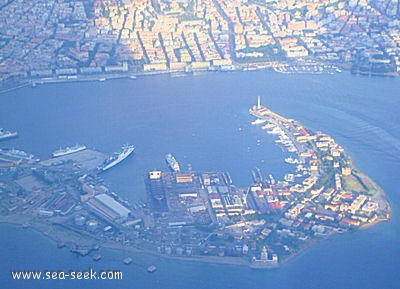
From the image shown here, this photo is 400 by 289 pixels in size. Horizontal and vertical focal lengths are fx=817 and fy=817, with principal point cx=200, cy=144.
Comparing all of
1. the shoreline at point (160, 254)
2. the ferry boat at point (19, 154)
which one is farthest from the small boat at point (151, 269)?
the ferry boat at point (19, 154)

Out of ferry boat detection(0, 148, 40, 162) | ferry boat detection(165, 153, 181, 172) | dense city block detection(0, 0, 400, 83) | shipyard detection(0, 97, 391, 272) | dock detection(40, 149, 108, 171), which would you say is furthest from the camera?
dense city block detection(0, 0, 400, 83)

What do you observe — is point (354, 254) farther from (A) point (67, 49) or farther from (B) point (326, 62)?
(A) point (67, 49)

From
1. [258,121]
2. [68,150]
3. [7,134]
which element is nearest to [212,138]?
[258,121]

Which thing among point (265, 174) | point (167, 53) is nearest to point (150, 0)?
point (167, 53)

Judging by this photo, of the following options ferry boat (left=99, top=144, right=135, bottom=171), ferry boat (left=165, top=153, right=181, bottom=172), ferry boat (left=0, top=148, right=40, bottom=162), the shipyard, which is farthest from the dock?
ferry boat (left=165, top=153, right=181, bottom=172)

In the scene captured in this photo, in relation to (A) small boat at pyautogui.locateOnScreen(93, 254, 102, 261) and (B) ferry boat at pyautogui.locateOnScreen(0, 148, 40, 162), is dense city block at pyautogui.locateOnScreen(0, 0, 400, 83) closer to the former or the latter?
(B) ferry boat at pyautogui.locateOnScreen(0, 148, 40, 162)

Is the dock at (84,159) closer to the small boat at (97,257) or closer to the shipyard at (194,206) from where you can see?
the shipyard at (194,206)

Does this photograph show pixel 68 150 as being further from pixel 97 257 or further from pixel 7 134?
pixel 97 257
